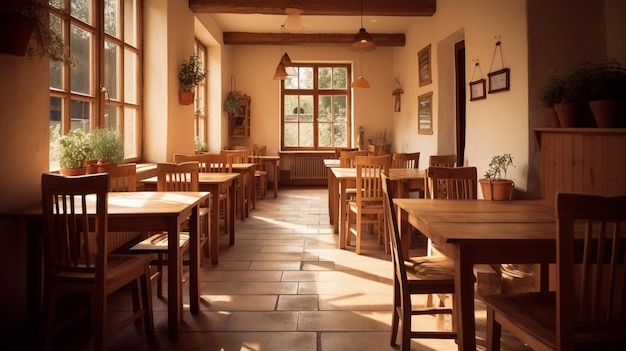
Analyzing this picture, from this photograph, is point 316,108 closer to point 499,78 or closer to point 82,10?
point 499,78

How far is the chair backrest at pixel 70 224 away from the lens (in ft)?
6.81

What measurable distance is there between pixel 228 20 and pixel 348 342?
290 inches

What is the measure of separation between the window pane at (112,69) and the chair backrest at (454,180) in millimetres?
3213

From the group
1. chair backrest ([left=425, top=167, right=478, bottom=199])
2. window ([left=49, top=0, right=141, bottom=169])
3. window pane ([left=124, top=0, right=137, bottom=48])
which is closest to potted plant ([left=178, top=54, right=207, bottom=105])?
window ([left=49, top=0, right=141, bottom=169])

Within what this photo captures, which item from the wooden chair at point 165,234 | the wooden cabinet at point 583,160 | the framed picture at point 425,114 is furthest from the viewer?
the framed picture at point 425,114

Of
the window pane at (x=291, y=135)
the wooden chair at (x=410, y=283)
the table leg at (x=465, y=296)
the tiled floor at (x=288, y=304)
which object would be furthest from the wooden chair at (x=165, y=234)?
the window pane at (x=291, y=135)

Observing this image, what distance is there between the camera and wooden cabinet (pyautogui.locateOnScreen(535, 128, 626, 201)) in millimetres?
2621

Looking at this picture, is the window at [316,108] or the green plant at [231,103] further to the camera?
the window at [316,108]

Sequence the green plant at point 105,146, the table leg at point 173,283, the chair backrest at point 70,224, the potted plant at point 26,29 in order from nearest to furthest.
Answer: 1. the chair backrest at point 70,224
2. the potted plant at point 26,29
3. the table leg at point 173,283
4. the green plant at point 105,146

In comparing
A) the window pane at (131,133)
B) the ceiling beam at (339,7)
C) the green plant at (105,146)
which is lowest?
the green plant at (105,146)

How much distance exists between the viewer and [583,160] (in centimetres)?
288

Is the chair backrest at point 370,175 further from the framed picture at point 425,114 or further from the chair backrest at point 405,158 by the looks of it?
the framed picture at point 425,114

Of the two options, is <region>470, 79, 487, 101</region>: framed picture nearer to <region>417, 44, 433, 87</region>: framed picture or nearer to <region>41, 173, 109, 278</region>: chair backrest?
<region>417, 44, 433, 87</region>: framed picture

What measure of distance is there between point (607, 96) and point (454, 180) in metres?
1.10
